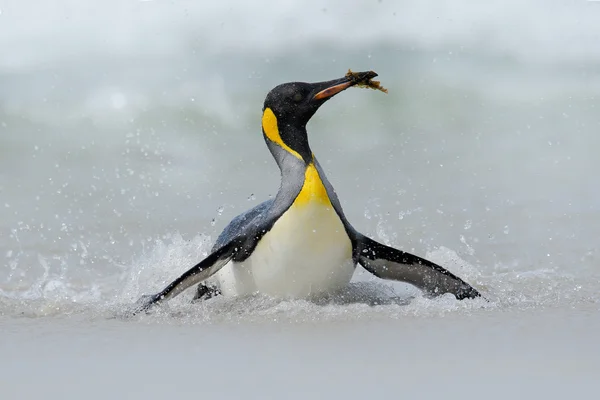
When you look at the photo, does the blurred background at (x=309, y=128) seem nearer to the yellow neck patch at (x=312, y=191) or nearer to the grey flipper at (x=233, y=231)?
the grey flipper at (x=233, y=231)

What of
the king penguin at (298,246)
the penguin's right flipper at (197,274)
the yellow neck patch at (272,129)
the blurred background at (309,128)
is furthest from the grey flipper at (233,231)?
the blurred background at (309,128)

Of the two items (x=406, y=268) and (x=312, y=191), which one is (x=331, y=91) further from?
(x=406, y=268)

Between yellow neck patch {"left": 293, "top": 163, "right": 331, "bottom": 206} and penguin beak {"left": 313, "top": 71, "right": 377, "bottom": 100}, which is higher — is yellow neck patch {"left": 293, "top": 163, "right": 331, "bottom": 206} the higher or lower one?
the lower one

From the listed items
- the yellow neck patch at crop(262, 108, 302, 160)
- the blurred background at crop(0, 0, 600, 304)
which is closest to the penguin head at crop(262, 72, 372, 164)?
the yellow neck patch at crop(262, 108, 302, 160)

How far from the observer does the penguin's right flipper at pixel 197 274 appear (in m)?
3.83

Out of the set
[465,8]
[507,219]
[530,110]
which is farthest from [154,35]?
[507,219]

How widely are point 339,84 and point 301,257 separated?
2.35ft

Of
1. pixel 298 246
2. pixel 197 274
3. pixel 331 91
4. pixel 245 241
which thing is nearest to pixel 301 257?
pixel 298 246

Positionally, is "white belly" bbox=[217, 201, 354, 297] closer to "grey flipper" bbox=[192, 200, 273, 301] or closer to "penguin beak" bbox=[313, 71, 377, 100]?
"grey flipper" bbox=[192, 200, 273, 301]

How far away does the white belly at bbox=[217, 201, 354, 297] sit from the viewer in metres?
3.76

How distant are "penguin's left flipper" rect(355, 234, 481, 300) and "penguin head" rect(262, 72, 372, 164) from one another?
464 mm

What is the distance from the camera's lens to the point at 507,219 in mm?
6484

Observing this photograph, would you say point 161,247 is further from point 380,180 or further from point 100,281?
point 380,180

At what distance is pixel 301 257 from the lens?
3785mm
